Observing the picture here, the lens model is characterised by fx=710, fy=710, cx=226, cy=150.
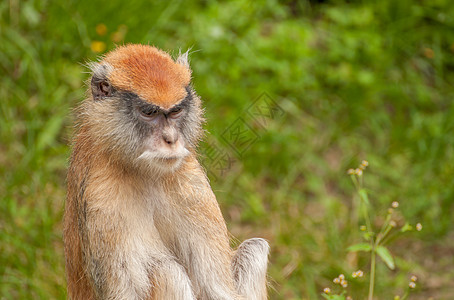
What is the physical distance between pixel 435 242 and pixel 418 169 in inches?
26.2

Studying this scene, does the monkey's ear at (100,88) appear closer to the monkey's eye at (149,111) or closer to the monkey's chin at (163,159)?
the monkey's eye at (149,111)

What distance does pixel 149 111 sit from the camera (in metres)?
3.25

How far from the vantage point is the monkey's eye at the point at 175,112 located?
3.29 metres

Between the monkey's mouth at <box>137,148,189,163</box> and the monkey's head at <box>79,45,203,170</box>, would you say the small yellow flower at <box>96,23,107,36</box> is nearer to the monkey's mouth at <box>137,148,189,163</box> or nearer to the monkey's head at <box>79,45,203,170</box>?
the monkey's head at <box>79,45,203,170</box>

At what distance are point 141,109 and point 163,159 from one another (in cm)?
26

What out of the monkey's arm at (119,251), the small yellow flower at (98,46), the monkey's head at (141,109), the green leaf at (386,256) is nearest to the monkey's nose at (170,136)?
the monkey's head at (141,109)

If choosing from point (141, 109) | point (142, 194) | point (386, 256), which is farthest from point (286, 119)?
point (141, 109)

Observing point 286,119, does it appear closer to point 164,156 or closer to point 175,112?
point 175,112

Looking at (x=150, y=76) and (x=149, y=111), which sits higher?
(x=150, y=76)

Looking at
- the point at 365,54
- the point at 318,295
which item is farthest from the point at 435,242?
the point at 365,54

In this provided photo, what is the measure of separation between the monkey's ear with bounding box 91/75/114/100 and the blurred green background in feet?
5.95

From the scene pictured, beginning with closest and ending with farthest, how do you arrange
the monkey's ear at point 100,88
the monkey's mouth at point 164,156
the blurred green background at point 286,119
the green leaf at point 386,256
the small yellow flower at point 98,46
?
the monkey's mouth at point 164,156 → the monkey's ear at point 100,88 → the green leaf at point 386,256 → the blurred green background at point 286,119 → the small yellow flower at point 98,46

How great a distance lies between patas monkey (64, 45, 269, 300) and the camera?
10.8 ft

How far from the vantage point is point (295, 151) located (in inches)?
245
